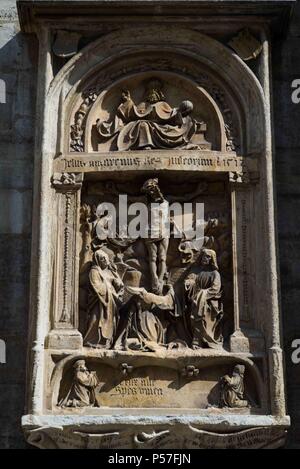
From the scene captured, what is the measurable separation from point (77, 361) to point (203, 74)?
331cm

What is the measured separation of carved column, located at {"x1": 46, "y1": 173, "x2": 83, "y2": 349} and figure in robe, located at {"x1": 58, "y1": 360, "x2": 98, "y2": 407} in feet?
0.76

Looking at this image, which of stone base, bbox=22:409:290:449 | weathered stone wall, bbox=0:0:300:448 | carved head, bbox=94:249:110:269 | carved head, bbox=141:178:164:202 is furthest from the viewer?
carved head, bbox=141:178:164:202

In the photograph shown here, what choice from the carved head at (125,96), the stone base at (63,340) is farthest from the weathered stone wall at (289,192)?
the stone base at (63,340)

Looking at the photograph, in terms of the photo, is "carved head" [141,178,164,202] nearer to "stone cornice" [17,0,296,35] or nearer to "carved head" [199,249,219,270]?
"carved head" [199,249,219,270]

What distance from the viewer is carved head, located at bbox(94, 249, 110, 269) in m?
9.81

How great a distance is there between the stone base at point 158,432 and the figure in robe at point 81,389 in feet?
0.79

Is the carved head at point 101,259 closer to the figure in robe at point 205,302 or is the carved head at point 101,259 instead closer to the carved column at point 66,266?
the carved column at point 66,266

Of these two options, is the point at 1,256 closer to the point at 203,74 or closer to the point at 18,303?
the point at 18,303

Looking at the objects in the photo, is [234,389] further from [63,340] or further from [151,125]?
[151,125]

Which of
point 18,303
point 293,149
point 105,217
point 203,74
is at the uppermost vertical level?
point 203,74

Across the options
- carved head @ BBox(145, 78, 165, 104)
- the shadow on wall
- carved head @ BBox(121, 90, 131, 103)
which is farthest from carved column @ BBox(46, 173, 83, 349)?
carved head @ BBox(145, 78, 165, 104)

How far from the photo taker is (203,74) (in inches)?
412

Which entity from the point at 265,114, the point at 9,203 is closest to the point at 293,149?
the point at 265,114

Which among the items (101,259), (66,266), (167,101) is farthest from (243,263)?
(167,101)
